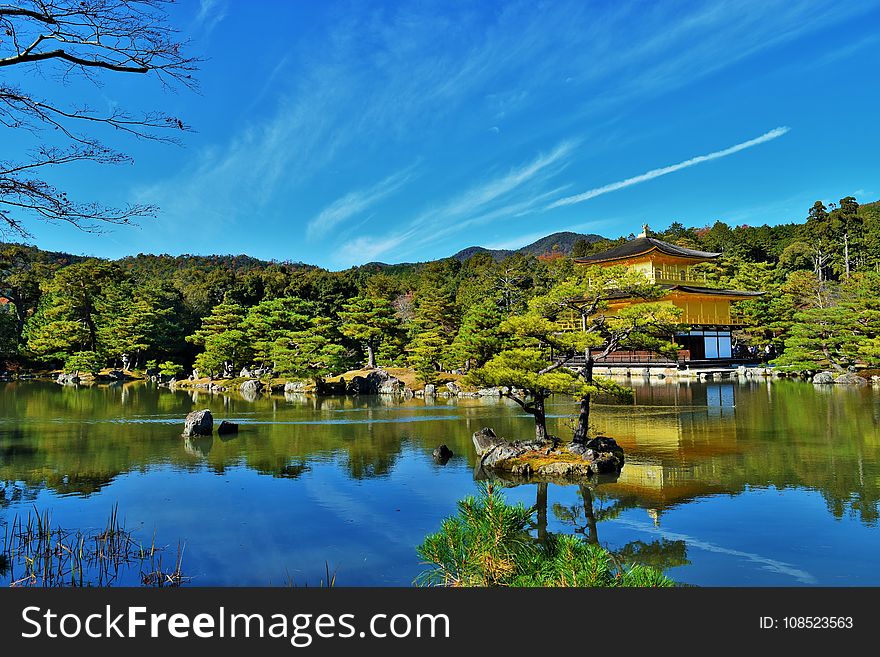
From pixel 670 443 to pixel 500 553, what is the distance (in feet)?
33.1

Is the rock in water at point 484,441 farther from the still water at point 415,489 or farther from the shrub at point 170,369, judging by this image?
the shrub at point 170,369

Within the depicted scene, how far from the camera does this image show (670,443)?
1248 cm

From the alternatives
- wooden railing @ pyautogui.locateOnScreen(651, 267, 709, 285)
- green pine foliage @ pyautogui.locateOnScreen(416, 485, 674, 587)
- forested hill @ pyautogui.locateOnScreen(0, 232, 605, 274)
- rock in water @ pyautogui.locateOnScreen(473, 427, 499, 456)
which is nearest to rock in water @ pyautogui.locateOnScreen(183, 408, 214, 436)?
rock in water @ pyautogui.locateOnScreen(473, 427, 499, 456)

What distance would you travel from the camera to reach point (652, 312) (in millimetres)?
11008

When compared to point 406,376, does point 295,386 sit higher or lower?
lower

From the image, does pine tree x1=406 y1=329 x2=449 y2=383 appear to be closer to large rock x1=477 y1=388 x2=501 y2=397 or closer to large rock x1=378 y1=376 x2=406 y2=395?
large rock x1=378 y1=376 x2=406 y2=395

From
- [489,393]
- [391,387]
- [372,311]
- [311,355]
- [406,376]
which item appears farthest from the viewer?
[372,311]

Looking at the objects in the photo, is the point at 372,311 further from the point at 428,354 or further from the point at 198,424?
the point at 198,424

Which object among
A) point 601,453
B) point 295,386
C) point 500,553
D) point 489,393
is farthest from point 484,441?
point 295,386

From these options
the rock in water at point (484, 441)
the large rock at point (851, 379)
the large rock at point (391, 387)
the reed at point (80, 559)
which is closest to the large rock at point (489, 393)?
the large rock at point (391, 387)

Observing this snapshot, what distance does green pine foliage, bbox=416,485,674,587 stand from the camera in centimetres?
328

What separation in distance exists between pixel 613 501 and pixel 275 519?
4.68 meters

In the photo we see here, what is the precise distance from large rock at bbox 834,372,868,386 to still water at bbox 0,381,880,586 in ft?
24.2

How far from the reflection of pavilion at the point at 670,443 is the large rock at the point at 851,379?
6020 mm
